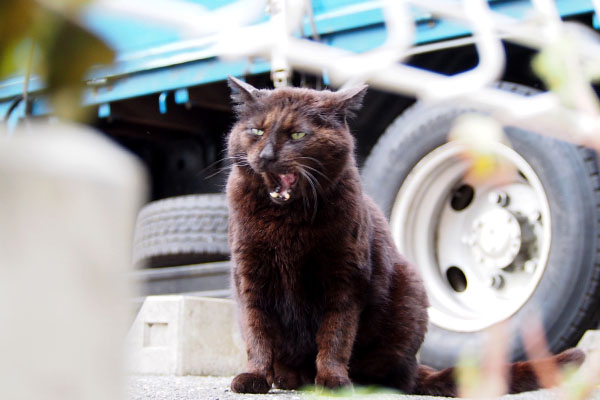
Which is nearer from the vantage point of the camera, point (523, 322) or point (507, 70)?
point (523, 322)

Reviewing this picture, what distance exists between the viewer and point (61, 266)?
1.40ft

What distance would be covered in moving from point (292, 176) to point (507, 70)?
1.55 meters

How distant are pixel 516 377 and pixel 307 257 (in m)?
0.79

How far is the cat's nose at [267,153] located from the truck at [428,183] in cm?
31

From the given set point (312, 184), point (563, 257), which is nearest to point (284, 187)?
point (312, 184)

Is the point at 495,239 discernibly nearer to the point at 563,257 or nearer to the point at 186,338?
the point at 563,257

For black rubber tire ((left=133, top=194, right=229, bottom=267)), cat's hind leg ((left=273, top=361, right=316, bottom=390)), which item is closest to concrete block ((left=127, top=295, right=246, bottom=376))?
black rubber tire ((left=133, top=194, right=229, bottom=267))

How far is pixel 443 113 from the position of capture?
322 cm

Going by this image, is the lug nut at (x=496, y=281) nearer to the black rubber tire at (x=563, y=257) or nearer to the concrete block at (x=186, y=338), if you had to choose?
the black rubber tire at (x=563, y=257)

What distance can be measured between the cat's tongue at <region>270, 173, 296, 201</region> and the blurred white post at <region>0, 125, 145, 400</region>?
1769 mm

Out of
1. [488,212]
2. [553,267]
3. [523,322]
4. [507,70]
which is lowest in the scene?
[523,322]

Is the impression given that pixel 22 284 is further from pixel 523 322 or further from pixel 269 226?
pixel 523 322

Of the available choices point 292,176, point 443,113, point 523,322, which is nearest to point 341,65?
point 292,176

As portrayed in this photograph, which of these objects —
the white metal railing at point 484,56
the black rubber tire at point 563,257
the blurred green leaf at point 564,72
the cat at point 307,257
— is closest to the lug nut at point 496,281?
the black rubber tire at point 563,257
